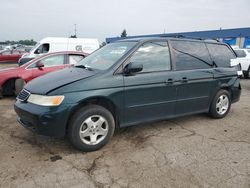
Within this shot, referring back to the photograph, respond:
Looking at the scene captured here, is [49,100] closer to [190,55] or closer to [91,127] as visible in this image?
[91,127]

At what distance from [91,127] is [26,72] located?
421cm

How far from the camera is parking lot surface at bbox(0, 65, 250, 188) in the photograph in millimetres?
2912

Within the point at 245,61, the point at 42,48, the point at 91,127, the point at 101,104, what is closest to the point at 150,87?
the point at 101,104

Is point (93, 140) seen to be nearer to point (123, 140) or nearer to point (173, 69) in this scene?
point (123, 140)

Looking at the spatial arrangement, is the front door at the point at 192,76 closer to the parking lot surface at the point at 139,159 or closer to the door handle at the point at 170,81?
the door handle at the point at 170,81

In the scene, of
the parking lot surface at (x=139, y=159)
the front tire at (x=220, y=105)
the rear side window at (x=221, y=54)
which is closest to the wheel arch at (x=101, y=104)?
the parking lot surface at (x=139, y=159)

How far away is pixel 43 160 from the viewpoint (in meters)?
3.38

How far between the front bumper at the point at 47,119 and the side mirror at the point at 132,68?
44.3 inches

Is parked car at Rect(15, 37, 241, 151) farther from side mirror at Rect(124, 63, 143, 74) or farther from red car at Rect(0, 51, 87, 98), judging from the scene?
red car at Rect(0, 51, 87, 98)

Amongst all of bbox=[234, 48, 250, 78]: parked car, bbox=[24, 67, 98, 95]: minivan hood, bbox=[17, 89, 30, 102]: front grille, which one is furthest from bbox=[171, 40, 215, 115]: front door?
bbox=[234, 48, 250, 78]: parked car

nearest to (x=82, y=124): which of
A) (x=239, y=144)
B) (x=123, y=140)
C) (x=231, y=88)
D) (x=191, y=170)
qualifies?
(x=123, y=140)

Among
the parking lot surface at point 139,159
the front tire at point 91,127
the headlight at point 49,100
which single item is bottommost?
the parking lot surface at point 139,159

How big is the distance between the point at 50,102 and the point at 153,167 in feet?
5.47

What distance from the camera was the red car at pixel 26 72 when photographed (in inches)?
270
